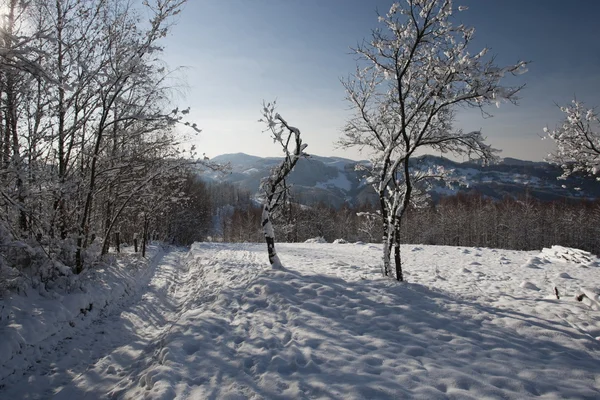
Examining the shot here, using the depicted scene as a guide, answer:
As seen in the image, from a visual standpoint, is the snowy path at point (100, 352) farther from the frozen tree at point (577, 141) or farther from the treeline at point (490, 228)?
the treeline at point (490, 228)

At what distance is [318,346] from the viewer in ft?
17.3

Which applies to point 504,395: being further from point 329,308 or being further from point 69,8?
point 69,8

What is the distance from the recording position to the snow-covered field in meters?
4.14

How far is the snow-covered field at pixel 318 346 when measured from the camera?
414 cm

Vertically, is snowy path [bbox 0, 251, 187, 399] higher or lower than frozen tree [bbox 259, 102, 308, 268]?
lower

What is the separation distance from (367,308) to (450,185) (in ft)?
15.2

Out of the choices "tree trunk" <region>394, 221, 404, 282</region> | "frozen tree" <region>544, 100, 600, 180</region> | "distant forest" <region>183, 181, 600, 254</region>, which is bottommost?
"distant forest" <region>183, 181, 600, 254</region>

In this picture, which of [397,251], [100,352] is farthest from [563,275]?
[100,352]

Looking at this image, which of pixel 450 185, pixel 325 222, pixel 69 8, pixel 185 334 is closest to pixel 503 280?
pixel 450 185

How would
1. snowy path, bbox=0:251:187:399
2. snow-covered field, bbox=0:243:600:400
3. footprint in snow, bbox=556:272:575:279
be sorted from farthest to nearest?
footprint in snow, bbox=556:272:575:279
snowy path, bbox=0:251:187:399
snow-covered field, bbox=0:243:600:400

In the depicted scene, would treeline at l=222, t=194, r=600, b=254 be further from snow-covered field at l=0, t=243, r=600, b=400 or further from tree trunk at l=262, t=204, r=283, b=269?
snow-covered field at l=0, t=243, r=600, b=400

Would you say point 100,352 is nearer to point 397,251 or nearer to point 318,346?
point 318,346

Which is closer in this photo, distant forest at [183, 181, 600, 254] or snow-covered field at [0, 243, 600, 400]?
snow-covered field at [0, 243, 600, 400]

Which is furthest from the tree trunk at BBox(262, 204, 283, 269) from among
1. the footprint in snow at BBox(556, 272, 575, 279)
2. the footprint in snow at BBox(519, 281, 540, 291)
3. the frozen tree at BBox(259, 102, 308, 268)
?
the footprint in snow at BBox(556, 272, 575, 279)
